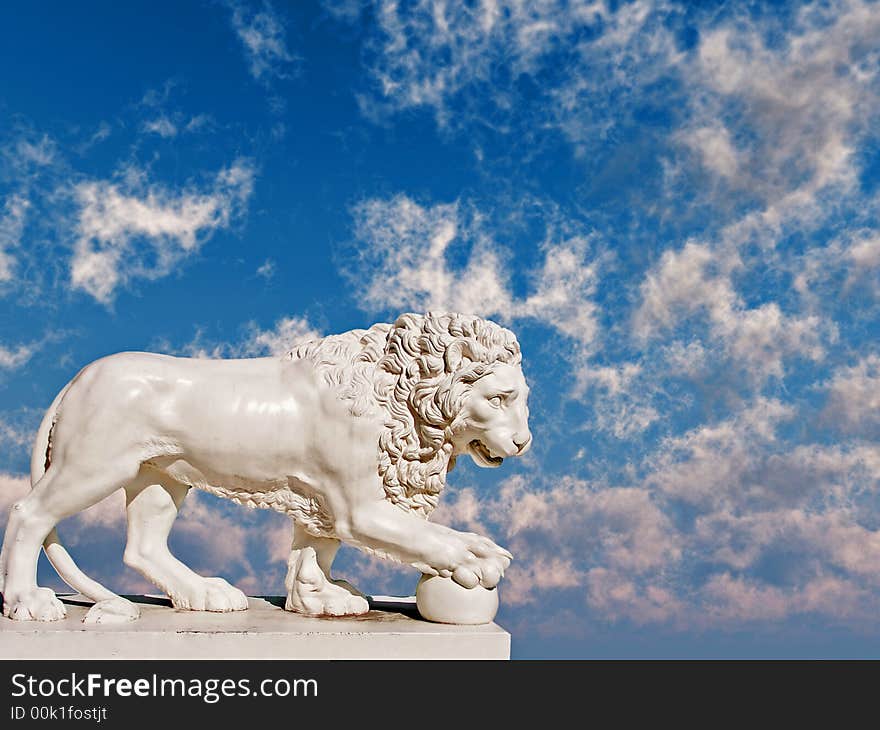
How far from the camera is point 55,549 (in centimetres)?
496

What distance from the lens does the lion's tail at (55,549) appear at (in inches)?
195

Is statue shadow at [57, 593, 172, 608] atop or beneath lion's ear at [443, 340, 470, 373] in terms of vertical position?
beneath

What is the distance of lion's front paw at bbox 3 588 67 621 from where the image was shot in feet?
15.0

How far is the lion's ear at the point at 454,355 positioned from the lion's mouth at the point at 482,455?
43cm

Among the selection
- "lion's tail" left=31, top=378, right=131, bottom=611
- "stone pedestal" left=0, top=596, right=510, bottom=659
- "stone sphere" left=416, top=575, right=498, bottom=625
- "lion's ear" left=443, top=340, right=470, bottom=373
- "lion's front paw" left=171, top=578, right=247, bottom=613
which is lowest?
"stone pedestal" left=0, top=596, right=510, bottom=659

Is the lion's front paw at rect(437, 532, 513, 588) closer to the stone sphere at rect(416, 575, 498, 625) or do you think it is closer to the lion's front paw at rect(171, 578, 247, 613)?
the stone sphere at rect(416, 575, 498, 625)

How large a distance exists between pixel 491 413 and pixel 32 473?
94.9 inches

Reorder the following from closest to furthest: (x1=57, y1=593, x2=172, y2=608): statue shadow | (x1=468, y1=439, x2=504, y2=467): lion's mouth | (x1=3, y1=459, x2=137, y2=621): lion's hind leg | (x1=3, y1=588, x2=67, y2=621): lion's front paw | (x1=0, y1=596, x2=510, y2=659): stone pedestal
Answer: (x1=0, y1=596, x2=510, y2=659): stone pedestal < (x1=3, y1=588, x2=67, y2=621): lion's front paw < (x1=3, y1=459, x2=137, y2=621): lion's hind leg < (x1=468, y1=439, x2=504, y2=467): lion's mouth < (x1=57, y1=593, x2=172, y2=608): statue shadow

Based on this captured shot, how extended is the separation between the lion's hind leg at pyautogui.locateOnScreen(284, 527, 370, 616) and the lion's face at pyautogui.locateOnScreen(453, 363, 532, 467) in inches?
36.8

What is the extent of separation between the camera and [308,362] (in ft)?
16.2

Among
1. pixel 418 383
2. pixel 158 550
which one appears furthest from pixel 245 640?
pixel 418 383

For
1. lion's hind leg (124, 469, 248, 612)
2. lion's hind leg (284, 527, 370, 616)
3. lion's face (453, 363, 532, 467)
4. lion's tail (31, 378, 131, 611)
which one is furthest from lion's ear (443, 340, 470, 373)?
lion's tail (31, 378, 131, 611)

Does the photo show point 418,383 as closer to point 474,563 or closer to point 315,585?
point 474,563
